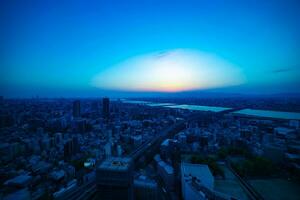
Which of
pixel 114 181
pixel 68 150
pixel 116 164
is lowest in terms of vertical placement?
pixel 68 150

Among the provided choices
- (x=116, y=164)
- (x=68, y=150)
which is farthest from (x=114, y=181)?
(x=68, y=150)

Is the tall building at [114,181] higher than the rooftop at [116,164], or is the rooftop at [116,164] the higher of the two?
the rooftop at [116,164]

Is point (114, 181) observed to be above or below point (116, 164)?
below

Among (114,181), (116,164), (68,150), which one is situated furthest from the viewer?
(68,150)

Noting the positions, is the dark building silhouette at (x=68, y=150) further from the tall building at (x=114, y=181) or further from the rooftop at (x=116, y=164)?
the tall building at (x=114, y=181)

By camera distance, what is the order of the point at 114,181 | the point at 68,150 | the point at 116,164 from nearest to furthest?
the point at 114,181, the point at 116,164, the point at 68,150

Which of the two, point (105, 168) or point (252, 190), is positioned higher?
point (105, 168)

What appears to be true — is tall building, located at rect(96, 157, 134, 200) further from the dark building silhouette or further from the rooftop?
the dark building silhouette

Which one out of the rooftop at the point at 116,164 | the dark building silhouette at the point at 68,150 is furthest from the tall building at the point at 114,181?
the dark building silhouette at the point at 68,150

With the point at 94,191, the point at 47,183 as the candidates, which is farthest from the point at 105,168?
the point at 47,183

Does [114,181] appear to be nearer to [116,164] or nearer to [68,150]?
[116,164]

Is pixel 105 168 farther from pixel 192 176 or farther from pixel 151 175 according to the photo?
pixel 151 175
